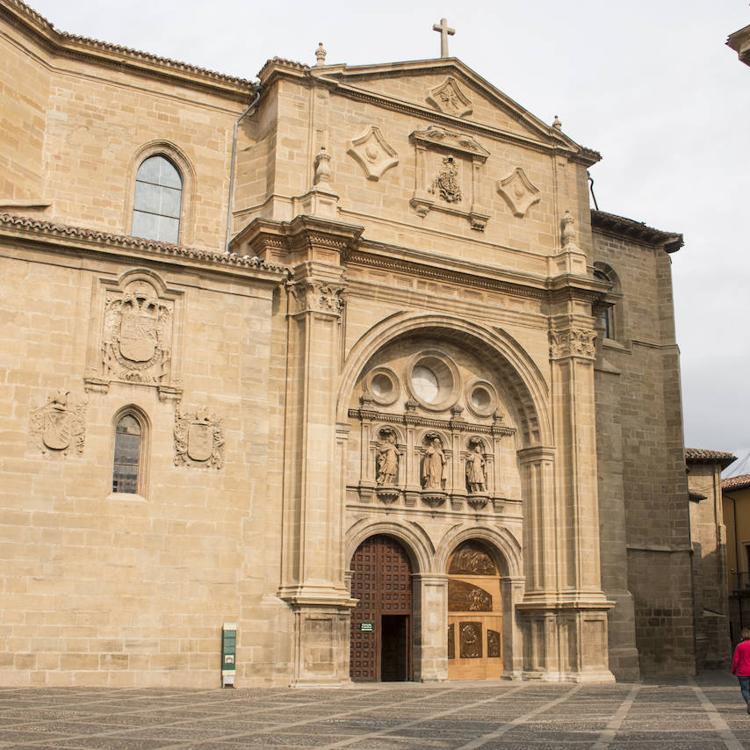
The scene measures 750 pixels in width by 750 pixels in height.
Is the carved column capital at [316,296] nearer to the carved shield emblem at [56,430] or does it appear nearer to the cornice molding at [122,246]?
the cornice molding at [122,246]

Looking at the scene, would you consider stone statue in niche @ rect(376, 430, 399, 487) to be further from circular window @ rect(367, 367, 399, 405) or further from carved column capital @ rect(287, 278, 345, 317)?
carved column capital @ rect(287, 278, 345, 317)

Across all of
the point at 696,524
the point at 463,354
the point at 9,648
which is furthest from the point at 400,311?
the point at 696,524

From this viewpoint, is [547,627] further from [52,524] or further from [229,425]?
[52,524]

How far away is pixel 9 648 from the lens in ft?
57.7

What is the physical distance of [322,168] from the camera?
2305 cm

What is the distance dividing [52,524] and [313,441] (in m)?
5.44

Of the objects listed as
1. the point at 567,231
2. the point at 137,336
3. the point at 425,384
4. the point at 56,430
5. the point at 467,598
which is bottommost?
the point at 467,598

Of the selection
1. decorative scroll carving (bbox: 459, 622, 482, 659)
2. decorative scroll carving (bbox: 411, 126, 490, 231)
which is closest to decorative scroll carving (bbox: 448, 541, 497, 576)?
decorative scroll carving (bbox: 459, 622, 482, 659)

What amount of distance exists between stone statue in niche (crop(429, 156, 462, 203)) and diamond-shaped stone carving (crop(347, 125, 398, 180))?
4.01 feet

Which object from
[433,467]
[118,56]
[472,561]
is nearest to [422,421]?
[433,467]

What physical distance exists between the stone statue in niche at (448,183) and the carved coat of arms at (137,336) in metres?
7.98

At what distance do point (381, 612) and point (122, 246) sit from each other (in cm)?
955

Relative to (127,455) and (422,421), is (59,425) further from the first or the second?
(422,421)

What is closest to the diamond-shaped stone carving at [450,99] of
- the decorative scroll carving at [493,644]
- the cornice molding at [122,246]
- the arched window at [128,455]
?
the cornice molding at [122,246]
